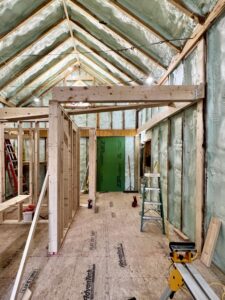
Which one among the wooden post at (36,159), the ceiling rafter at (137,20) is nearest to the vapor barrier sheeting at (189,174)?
the ceiling rafter at (137,20)

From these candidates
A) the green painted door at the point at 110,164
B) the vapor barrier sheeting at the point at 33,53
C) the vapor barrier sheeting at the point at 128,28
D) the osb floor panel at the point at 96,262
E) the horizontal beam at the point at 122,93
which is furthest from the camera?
the green painted door at the point at 110,164

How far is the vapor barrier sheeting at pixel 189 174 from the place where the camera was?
3.70m

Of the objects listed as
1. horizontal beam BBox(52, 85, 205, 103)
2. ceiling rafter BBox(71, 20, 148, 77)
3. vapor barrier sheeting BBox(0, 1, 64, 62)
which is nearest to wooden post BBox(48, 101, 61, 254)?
horizontal beam BBox(52, 85, 205, 103)

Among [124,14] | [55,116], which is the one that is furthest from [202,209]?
[124,14]

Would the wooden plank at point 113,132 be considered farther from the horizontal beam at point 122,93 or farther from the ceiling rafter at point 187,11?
the ceiling rafter at point 187,11

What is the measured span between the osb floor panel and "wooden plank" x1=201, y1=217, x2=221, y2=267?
0.36 ft

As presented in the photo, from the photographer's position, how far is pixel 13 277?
108 inches

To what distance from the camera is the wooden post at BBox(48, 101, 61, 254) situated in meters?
3.37

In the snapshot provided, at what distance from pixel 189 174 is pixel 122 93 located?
5.28ft

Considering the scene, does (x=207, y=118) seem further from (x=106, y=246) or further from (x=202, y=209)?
(x=106, y=246)

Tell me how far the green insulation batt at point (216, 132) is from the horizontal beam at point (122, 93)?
15.0 inches

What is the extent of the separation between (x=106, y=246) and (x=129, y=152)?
5.95m

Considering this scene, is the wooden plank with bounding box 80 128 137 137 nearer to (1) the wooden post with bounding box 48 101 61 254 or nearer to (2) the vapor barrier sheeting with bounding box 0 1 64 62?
(2) the vapor barrier sheeting with bounding box 0 1 64 62

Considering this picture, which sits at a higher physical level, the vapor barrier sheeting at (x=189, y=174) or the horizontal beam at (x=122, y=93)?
the horizontal beam at (x=122, y=93)
